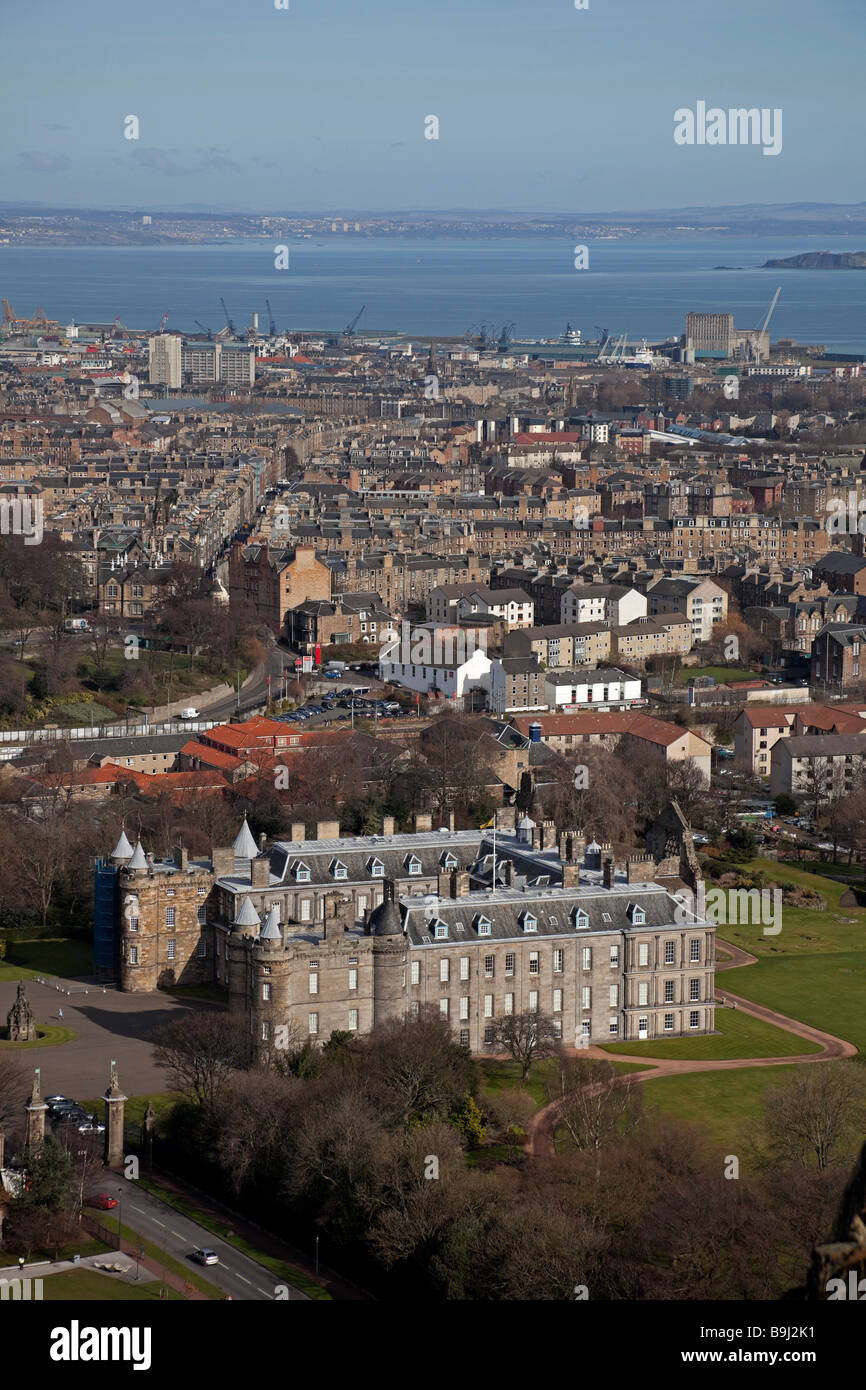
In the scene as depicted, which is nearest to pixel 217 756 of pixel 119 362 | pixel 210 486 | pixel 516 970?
pixel 516 970

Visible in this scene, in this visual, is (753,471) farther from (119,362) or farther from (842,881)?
(119,362)

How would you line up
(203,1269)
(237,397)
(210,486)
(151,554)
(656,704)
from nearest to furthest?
(203,1269) → (656,704) → (151,554) → (210,486) → (237,397)

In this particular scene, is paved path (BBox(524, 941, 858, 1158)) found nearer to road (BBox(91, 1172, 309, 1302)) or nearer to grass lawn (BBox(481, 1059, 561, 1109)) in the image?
grass lawn (BBox(481, 1059, 561, 1109))

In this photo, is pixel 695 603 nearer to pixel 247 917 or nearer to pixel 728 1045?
pixel 728 1045

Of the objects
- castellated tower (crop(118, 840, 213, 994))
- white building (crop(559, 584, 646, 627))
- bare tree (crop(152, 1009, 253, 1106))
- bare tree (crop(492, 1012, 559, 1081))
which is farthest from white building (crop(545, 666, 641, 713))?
bare tree (crop(152, 1009, 253, 1106))

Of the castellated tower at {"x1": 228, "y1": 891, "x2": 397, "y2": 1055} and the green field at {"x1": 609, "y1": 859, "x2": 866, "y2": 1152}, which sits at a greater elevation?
the castellated tower at {"x1": 228, "y1": 891, "x2": 397, "y2": 1055}

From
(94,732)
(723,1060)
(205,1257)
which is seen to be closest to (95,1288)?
(205,1257)
